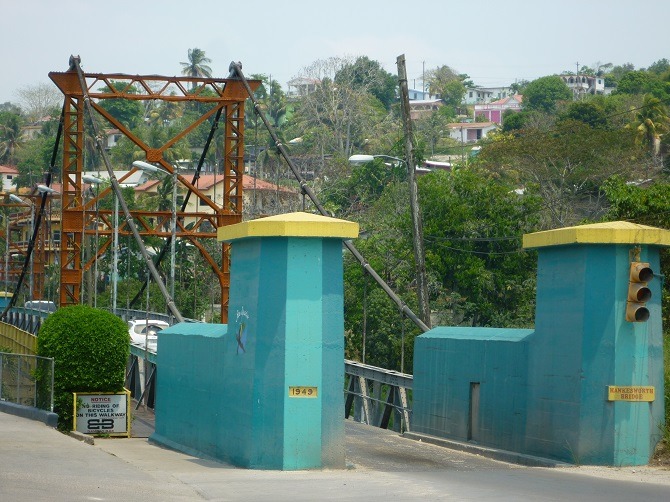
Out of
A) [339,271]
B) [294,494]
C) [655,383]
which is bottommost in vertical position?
[294,494]

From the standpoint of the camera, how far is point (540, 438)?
17.5m

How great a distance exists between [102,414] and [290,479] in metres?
11.6

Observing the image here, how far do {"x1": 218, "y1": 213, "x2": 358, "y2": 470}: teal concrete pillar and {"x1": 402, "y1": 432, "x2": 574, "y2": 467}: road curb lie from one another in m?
2.98

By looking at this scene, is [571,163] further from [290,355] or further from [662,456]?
[290,355]

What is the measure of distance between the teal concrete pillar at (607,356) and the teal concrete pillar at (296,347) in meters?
3.20

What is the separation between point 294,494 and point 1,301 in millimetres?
82021

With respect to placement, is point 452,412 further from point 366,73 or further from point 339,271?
point 366,73

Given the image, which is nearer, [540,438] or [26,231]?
[540,438]

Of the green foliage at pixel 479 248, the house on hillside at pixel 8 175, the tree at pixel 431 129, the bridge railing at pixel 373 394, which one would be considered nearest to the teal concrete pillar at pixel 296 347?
the bridge railing at pixel 373 394

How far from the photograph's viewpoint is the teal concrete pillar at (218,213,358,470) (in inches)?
627

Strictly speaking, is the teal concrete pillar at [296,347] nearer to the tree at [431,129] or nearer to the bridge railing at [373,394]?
the bridge railing at [373,394]

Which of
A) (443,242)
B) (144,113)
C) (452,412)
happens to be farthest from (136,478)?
(144,113)

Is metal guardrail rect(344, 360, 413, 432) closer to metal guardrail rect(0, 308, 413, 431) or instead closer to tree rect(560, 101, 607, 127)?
metal guardrail rect(0, 308, 413, 431)

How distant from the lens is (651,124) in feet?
265
